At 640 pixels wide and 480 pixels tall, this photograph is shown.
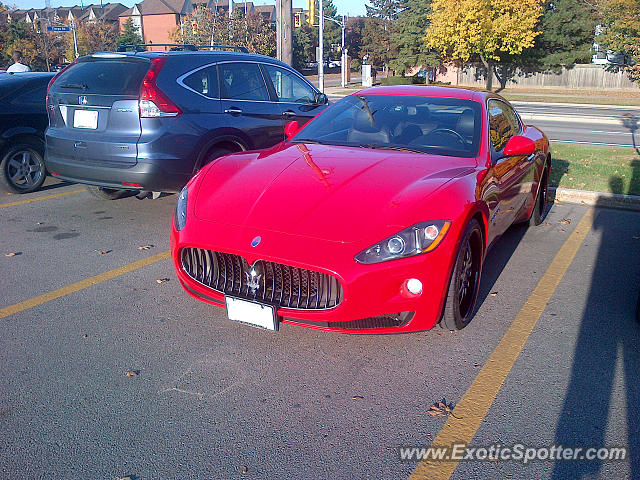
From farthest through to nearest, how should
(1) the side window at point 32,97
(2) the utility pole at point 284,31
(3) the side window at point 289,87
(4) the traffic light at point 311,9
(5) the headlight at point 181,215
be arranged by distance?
(4) the traffic light at point 311,9
(2) the utility pole at point 284,31
(1) the side window at point 32,97
(3) the side window at point 289,87
(5) the headlight at point 181,215

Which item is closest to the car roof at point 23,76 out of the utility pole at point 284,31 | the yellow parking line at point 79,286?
the yellow parking line at point 79,286

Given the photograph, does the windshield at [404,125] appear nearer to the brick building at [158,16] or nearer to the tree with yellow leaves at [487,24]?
the tree with yellow leaves at [487,24]

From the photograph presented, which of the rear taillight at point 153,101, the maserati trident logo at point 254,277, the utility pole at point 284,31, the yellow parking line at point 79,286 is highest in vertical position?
the utility pole at point 284,31

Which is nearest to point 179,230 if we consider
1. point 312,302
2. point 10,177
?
point 312,302

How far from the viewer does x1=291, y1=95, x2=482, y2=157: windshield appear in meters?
4.85

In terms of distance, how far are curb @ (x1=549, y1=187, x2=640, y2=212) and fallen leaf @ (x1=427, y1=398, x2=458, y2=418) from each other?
5718 millimetres

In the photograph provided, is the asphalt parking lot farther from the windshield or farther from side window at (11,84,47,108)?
side window at (11,84,47,108)

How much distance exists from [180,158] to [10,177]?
119 inches

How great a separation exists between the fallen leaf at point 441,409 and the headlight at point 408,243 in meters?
0.84

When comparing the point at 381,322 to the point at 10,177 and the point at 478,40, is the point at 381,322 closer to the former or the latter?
Answer: the point at 10,177

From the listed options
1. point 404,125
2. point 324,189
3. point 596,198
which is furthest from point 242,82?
point 596,198

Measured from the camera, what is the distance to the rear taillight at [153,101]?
6203 mm

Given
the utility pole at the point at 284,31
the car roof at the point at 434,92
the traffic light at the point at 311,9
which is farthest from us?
the traffic light at the point at 311,9

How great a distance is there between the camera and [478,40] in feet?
132
